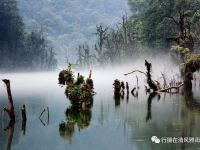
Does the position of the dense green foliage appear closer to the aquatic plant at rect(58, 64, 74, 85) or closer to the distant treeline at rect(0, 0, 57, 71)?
the aquatic plant at rect(58, 64, 74, 85)

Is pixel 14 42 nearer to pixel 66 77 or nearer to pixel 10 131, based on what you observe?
pixel 66 77

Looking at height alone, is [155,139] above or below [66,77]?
below

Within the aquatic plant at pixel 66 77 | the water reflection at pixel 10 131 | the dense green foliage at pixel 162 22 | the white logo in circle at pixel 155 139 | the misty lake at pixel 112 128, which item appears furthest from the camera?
the dense green foliage at pixel 162 22

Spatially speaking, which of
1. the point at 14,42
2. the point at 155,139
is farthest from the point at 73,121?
the point at 14,42

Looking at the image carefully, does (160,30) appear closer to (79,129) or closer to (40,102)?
(40,102)

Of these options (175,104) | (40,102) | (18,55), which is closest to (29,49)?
(18,55)

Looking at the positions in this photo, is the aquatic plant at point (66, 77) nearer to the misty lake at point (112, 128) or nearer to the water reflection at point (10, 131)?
the misty lake at point (112, 128)

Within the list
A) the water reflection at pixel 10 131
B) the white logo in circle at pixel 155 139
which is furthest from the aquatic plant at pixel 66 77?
the white logo in circle at pixel 155 139

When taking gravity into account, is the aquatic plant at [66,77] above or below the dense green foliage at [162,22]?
below

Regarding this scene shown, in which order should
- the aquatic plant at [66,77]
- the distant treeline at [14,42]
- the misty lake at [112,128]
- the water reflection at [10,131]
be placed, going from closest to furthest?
the misty lake at [112,128], the water reflection at [10,131], the aquatic plant at [66,77], the distant treeline at [14,42]

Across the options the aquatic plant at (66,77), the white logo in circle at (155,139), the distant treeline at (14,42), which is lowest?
the white logo in circle at (155,139)

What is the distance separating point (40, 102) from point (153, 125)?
25.4 meters

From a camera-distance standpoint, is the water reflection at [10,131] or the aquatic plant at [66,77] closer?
the water reflection at [10,131]

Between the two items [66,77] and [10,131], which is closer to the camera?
[10,131]
